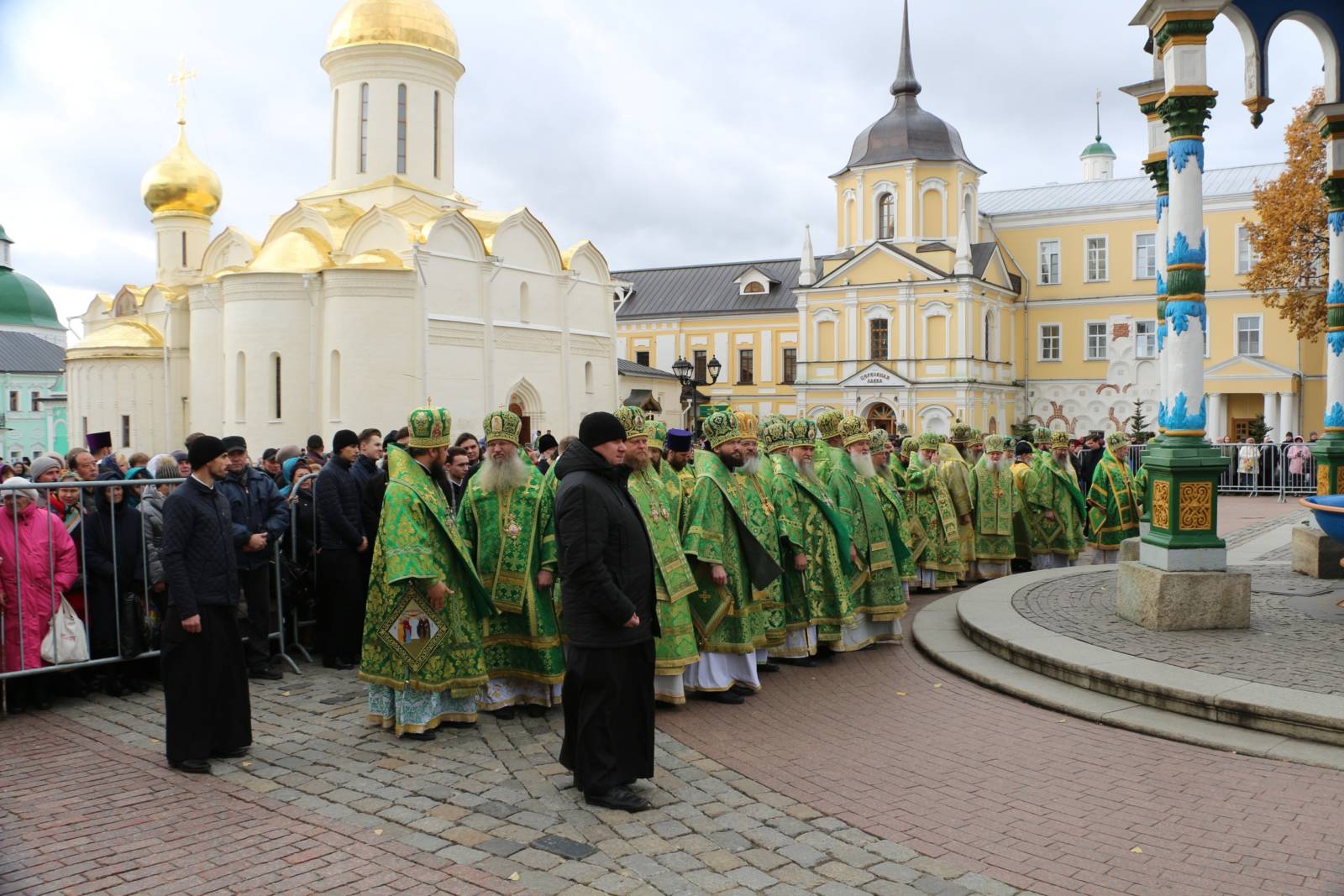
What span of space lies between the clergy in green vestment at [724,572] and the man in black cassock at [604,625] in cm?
182

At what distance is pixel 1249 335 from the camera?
133ft

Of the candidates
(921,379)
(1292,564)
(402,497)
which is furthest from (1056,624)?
(921,379)

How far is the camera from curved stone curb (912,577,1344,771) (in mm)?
5562

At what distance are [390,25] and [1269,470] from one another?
2612 centimetres

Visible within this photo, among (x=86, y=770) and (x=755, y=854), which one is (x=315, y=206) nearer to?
(x=86, y=770)

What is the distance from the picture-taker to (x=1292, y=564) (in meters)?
10.5

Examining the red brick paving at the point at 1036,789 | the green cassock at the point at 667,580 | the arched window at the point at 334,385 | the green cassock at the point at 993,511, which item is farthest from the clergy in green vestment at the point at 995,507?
the arched window at the point at 334,385

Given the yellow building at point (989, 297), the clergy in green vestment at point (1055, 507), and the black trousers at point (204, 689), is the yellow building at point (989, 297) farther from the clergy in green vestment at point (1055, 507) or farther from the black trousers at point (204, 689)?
the black trousers at point (204, 689)

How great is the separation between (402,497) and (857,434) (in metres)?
4.40

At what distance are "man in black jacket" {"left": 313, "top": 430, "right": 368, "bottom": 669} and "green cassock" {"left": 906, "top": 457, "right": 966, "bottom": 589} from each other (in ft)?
20.0

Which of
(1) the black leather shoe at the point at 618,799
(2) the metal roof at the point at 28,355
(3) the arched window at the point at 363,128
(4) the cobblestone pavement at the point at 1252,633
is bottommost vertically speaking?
(1) the black leather shoe at the point at 618,799

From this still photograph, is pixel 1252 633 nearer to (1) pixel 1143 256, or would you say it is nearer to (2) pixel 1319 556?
(2) pixel 1319 556

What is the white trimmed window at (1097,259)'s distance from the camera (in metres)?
44.7

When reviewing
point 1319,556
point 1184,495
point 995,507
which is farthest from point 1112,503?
point 1184,495
